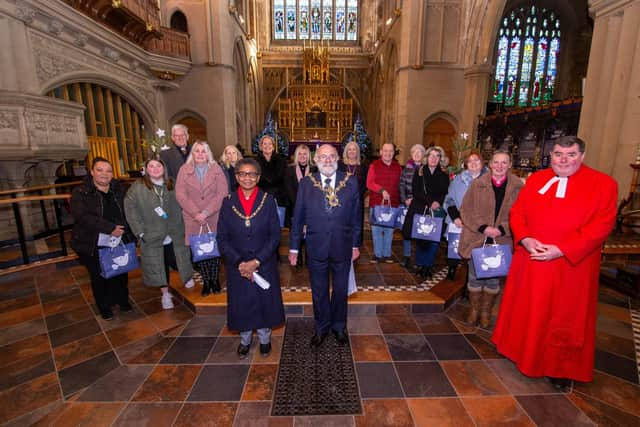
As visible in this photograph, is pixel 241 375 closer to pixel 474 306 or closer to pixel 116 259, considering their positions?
pixel 116 259

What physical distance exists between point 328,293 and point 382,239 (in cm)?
208

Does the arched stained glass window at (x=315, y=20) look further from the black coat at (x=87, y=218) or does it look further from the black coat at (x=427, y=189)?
the black coat at (x=87, y=218)

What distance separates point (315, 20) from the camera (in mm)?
22281

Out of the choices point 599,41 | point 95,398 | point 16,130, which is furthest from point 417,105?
point 95,398

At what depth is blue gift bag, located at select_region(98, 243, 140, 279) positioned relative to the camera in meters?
3.17

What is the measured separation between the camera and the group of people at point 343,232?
2.22 m

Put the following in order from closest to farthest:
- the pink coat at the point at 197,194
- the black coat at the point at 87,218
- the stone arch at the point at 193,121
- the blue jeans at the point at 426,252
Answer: the black coat at the point at 87,218 → the pink coat at the point at 197,194 → the blue jeans at the point at 426,252 → the stone arch at the point at 193,121

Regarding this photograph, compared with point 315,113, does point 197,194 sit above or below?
below

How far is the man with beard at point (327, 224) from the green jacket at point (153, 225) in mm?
1558

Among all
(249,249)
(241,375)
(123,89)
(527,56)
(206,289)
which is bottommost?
(241,375)

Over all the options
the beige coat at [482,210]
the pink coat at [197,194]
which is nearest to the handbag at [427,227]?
the beige coat at [482,210]

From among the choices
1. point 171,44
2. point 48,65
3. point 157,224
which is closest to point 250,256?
point 157,224

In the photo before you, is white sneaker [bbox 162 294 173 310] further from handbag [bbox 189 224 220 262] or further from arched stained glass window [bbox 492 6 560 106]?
arched stained glass window [bbox 492 6 560 106]

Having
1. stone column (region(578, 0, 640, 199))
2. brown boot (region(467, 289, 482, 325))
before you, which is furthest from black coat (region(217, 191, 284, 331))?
stone column (region(578, 0, 640, 199))
